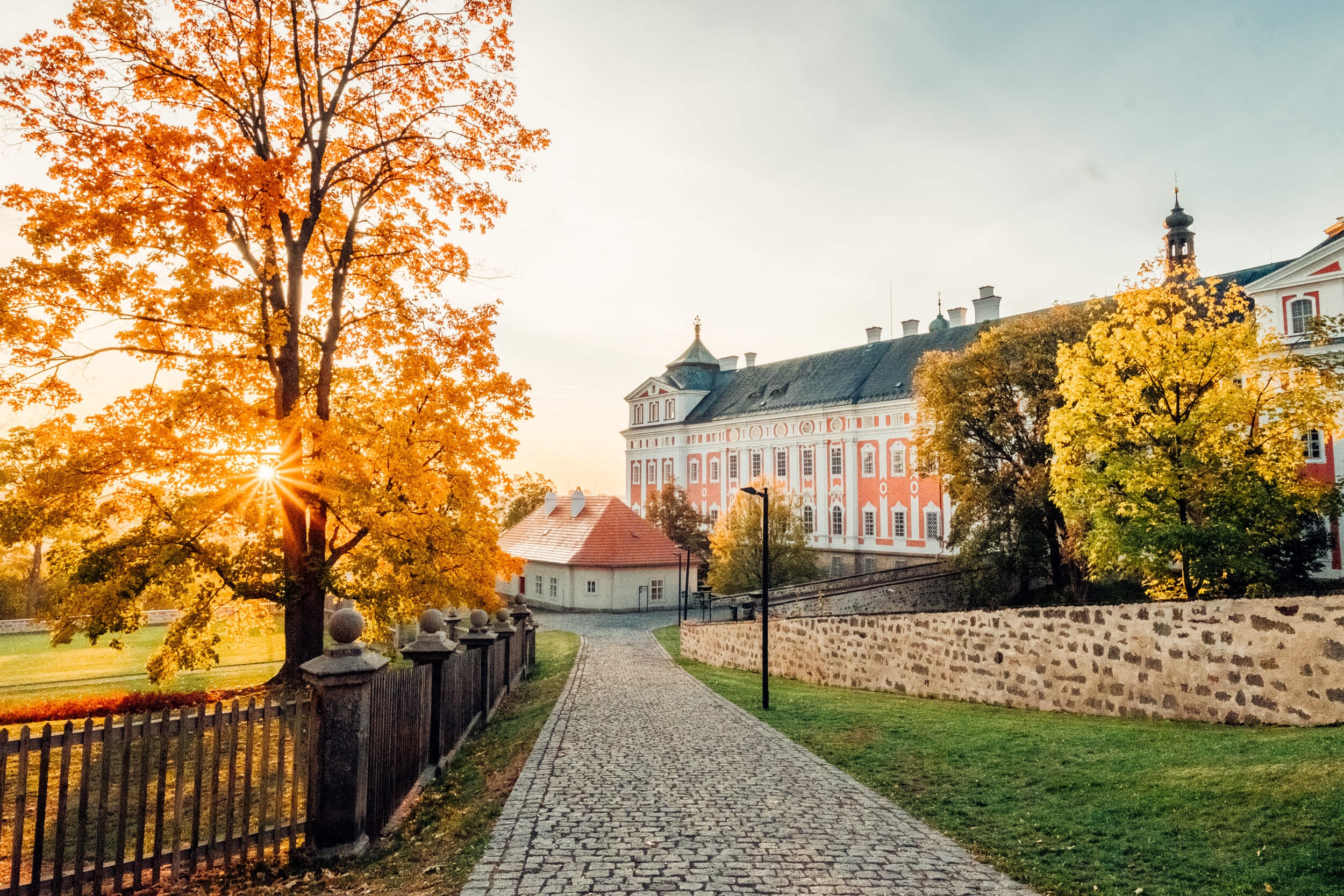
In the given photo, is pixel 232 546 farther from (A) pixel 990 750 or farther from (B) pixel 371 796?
(A) pixel 990 750

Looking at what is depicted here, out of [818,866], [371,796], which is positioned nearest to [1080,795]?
[818,866]

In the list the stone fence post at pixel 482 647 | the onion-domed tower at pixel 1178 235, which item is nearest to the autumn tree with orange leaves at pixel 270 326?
the stone fence post at pixel 482 647

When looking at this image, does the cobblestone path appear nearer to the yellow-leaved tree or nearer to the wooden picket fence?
the wooden picket fence

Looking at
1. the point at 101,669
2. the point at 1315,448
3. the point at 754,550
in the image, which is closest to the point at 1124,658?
the point at 1315,448

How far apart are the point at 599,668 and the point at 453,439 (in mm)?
9293

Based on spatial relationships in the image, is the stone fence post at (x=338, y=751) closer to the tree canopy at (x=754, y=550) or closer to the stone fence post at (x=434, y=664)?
the stone fence post at (x=434, y=664)

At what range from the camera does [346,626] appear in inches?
266

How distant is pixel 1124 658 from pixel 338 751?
35.7ft

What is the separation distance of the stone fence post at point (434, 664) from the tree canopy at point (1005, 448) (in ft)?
73.7

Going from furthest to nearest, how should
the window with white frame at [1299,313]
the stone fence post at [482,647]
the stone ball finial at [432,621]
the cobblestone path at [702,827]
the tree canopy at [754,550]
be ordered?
the tree canopy at [754,550]
the window with white frame at [1299,313]
the stone fence post at [482,647]
the stone ball finial at [432,621]
the cobblestone path at [702,827]

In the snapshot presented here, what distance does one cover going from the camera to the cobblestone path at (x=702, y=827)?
5.90 meters

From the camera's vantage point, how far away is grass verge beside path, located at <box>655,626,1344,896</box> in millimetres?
5758

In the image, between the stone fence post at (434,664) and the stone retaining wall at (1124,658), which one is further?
the stone retaining wall at (1124,658)

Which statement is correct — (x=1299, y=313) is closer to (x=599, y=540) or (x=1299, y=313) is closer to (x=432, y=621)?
(x=599, y=540)
